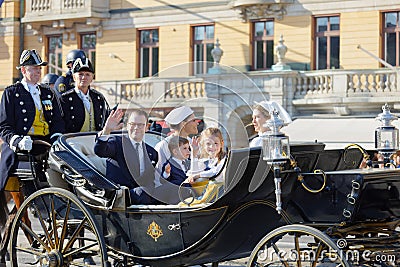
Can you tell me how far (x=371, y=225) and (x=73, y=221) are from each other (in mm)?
2283

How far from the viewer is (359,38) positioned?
27234mm

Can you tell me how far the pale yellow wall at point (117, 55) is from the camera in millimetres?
31547

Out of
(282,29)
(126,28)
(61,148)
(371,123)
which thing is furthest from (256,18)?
(61,148)

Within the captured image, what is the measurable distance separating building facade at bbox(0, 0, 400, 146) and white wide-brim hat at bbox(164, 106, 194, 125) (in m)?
19.5

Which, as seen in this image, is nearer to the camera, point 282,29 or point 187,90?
point 187,90

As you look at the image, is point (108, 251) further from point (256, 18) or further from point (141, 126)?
point (256, 18)

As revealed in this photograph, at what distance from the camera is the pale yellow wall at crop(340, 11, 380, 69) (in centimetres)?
2689

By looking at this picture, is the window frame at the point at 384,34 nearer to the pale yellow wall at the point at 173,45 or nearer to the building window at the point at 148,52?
the pale yellow wall at the point at 173,45

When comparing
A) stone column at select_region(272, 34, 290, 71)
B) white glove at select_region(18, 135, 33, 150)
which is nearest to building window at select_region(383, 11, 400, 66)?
stone column at select_region(272, 34, 290, 71)

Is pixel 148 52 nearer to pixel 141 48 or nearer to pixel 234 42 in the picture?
pixel 141 48

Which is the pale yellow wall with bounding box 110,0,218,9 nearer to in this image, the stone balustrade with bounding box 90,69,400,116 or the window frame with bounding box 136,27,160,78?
the window frame with bounding box 136,27,160,78

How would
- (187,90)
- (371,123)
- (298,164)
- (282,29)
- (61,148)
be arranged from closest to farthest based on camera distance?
1. (298,164)
2. (187,90)
3. (61,148)
4. (371,123)
5. (282,29)

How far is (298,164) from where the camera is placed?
6.08m

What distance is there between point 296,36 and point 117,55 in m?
7.00
